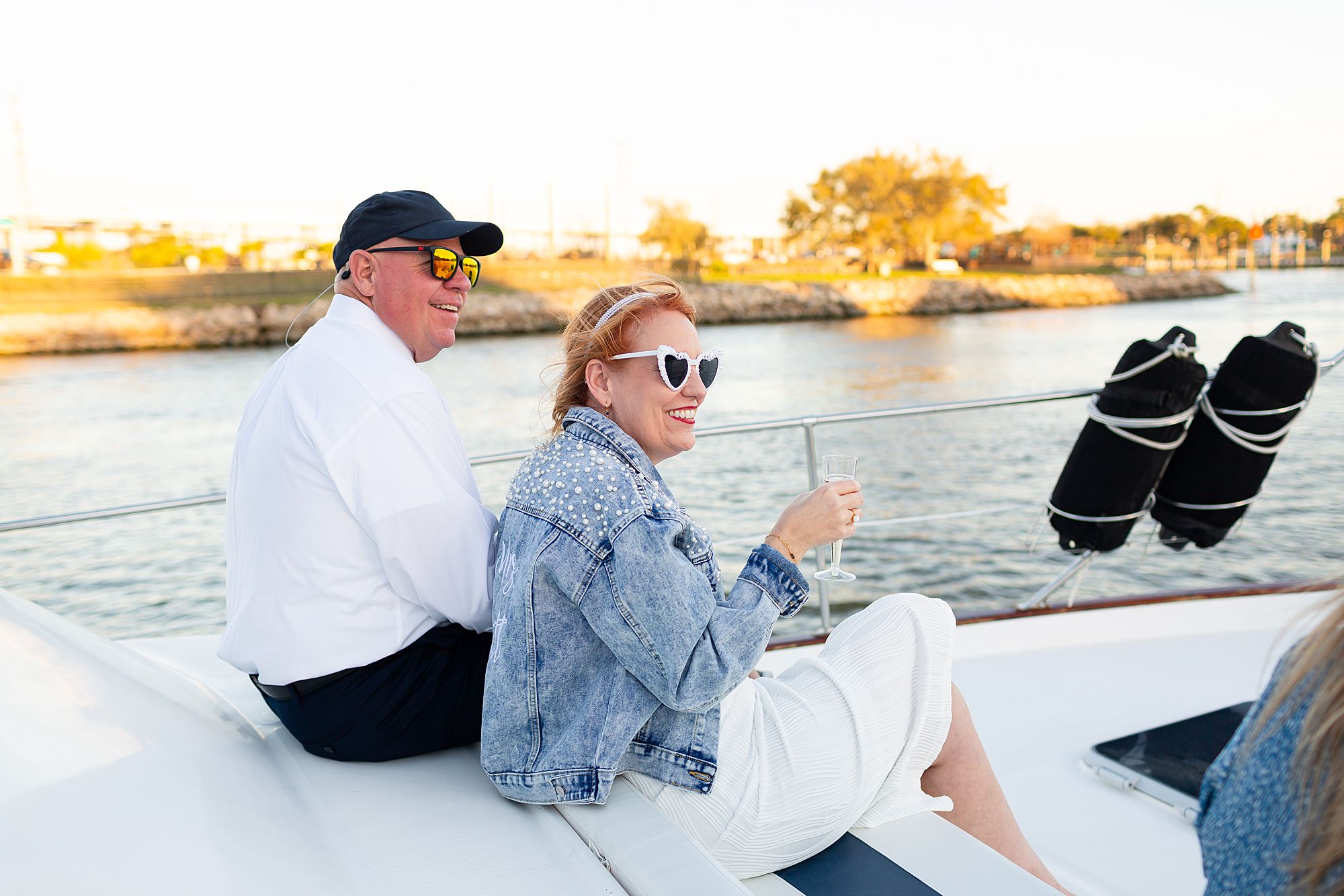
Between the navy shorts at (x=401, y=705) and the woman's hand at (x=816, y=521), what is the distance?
56cm

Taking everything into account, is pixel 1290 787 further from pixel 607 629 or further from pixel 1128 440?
pixel 1128 440

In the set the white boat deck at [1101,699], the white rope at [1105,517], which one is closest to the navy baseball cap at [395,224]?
the white boat deck at [1101,699]

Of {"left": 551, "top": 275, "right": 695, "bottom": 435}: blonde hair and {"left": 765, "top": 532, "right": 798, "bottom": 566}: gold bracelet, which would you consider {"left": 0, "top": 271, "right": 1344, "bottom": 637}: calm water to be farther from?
{"left": 765, "top": 532, "right": 798, "bottom": 566}: gold bracelet

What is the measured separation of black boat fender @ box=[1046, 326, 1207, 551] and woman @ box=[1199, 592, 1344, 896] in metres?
2.23

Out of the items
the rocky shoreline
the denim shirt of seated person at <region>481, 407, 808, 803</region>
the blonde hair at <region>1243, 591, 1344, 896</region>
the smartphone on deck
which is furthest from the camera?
the rocky shoreline

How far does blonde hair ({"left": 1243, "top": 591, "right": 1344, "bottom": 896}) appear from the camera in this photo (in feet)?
2.39

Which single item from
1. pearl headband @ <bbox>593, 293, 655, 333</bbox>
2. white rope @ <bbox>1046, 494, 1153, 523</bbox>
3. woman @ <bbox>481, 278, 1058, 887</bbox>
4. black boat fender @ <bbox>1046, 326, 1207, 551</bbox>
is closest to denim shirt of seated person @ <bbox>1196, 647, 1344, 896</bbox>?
woman @ <bbox>481, 278, 1058, 887</bbox>

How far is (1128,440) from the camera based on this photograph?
301 cm

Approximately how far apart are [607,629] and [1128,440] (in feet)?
7.38

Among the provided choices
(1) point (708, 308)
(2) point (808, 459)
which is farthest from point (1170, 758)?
(1) point (708, 308)

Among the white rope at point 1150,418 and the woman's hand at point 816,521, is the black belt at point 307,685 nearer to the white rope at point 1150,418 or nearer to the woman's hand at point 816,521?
the woman's hand at point 816,521

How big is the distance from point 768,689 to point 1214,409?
2.16 m

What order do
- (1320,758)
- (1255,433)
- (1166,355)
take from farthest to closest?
(1255,433), (1166,355), (1320,758)

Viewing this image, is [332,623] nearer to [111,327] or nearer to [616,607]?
[616,607]
